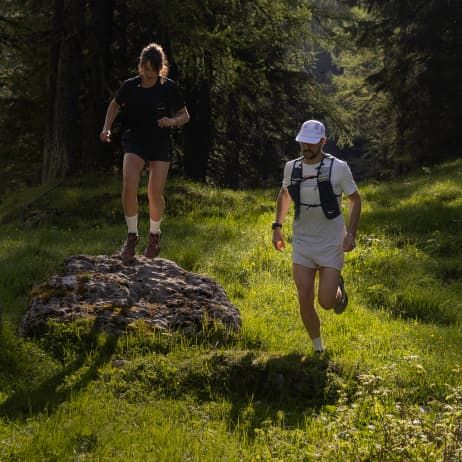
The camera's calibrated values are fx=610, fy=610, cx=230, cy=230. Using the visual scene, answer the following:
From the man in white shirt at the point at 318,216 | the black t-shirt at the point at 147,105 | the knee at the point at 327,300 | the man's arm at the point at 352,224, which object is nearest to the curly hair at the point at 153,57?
the black t-shirt at the point at 147,105

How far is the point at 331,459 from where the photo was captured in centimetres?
417

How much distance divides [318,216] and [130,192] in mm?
2500

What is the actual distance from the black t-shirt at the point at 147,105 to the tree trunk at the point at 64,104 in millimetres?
8320

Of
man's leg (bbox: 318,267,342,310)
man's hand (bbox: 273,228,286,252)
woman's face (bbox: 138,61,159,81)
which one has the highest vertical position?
woman's face (bbox: 138,61,159,81)

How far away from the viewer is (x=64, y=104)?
15.0 m

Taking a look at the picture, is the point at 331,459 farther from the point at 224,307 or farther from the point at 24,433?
the point at 224,307

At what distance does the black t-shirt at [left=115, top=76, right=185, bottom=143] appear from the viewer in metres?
6.95

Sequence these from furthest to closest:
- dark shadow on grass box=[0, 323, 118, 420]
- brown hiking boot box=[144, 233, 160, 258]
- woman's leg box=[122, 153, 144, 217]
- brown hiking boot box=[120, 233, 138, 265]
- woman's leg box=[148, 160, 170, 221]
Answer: brown hiking boot box=[144, 233, 160, 258] → brown hiking boot box=[120, 233, 138, 265] → woman's leg box=[148, 160, 170, 221] → woman's leg box=[122, 153, 144, 217] → dark shadow on grass box=[0, 323, 118, 420]

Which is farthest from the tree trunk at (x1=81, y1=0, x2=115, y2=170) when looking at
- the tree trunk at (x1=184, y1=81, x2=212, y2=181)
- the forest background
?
the tree trunk at (x1=184, y1=81, x2=212, y2=181)

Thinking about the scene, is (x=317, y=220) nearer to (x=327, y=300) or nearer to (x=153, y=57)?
(x=327, y=300)

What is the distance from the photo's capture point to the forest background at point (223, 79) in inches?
577

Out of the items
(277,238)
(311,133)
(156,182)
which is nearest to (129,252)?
(156,182)

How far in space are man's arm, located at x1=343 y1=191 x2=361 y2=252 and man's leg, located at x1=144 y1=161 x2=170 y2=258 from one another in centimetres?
252

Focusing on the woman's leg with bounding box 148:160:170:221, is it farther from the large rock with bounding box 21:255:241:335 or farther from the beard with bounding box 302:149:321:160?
the beard with bounding box 302:149:321:160
